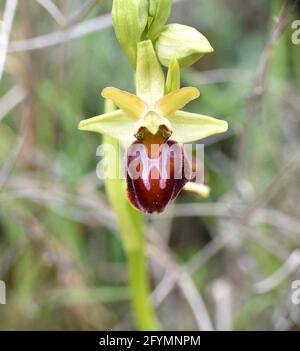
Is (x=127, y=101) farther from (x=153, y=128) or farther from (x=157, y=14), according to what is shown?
(x=157, y=14)

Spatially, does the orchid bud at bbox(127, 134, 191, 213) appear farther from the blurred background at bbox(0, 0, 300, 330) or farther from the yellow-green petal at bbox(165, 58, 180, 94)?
the blurred background at bbox(0, 0, 300, 330)

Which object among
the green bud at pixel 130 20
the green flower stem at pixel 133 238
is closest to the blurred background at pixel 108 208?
the green flower stem at pixel 133 238

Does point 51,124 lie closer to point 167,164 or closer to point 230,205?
point 230,205

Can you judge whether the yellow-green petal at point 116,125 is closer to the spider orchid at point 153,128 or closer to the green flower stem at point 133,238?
the spider orchid at point 153,128

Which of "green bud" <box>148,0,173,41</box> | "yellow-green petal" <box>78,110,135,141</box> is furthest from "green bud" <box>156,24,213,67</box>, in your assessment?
"yellow-green petal" <box>78,110,135,141</box>

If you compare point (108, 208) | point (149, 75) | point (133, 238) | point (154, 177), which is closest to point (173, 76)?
point (149, 75)
